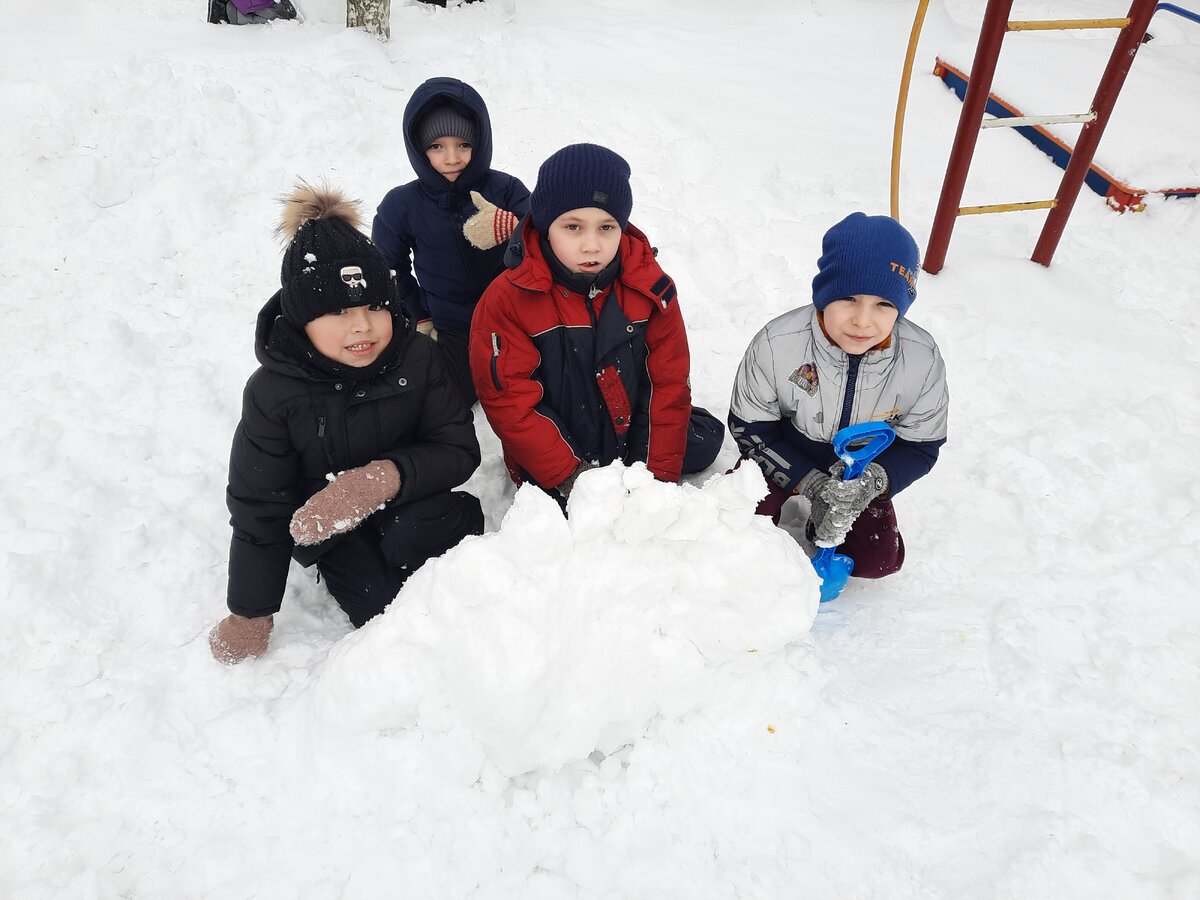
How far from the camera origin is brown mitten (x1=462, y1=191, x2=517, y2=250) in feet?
8.81

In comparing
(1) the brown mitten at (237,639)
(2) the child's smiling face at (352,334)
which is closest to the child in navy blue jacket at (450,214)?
(2) the child's smiling face at (352,334)

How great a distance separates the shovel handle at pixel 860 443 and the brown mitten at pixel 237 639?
1.76 m

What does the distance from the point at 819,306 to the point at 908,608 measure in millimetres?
990

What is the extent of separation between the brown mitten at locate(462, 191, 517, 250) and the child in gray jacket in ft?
3.67

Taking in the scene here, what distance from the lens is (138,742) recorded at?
1761mm

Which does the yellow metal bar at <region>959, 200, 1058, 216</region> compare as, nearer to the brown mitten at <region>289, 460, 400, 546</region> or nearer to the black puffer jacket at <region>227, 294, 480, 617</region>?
the black puffer jacket at <region>227, 294, 480, 617</region>

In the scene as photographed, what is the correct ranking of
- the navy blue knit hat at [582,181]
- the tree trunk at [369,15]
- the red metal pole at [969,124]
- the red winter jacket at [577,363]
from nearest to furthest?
the navy blue knit hat at [582,181], the red winter jacket at [577,363], the red metal pole at [969,124], the tree trunk at [369,15]

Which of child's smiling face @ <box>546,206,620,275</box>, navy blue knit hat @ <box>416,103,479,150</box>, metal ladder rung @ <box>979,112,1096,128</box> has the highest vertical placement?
metal ladder rung @ <box>979,112,1096,128</box>

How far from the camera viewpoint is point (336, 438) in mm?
2027

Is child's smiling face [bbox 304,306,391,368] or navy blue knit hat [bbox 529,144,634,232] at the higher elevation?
navy blue knit hat [bbox 529,144,634,232]

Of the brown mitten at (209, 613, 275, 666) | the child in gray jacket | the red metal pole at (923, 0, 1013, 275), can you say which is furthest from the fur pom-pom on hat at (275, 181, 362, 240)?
the red metal pole at (923, 0, 1013, 275)

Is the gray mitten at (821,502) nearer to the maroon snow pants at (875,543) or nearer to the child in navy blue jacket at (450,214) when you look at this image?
the maroon snow pants at (875,543)

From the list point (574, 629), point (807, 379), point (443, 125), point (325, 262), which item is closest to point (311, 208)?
point (325, 262)

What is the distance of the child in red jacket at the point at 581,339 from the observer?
2.11m
